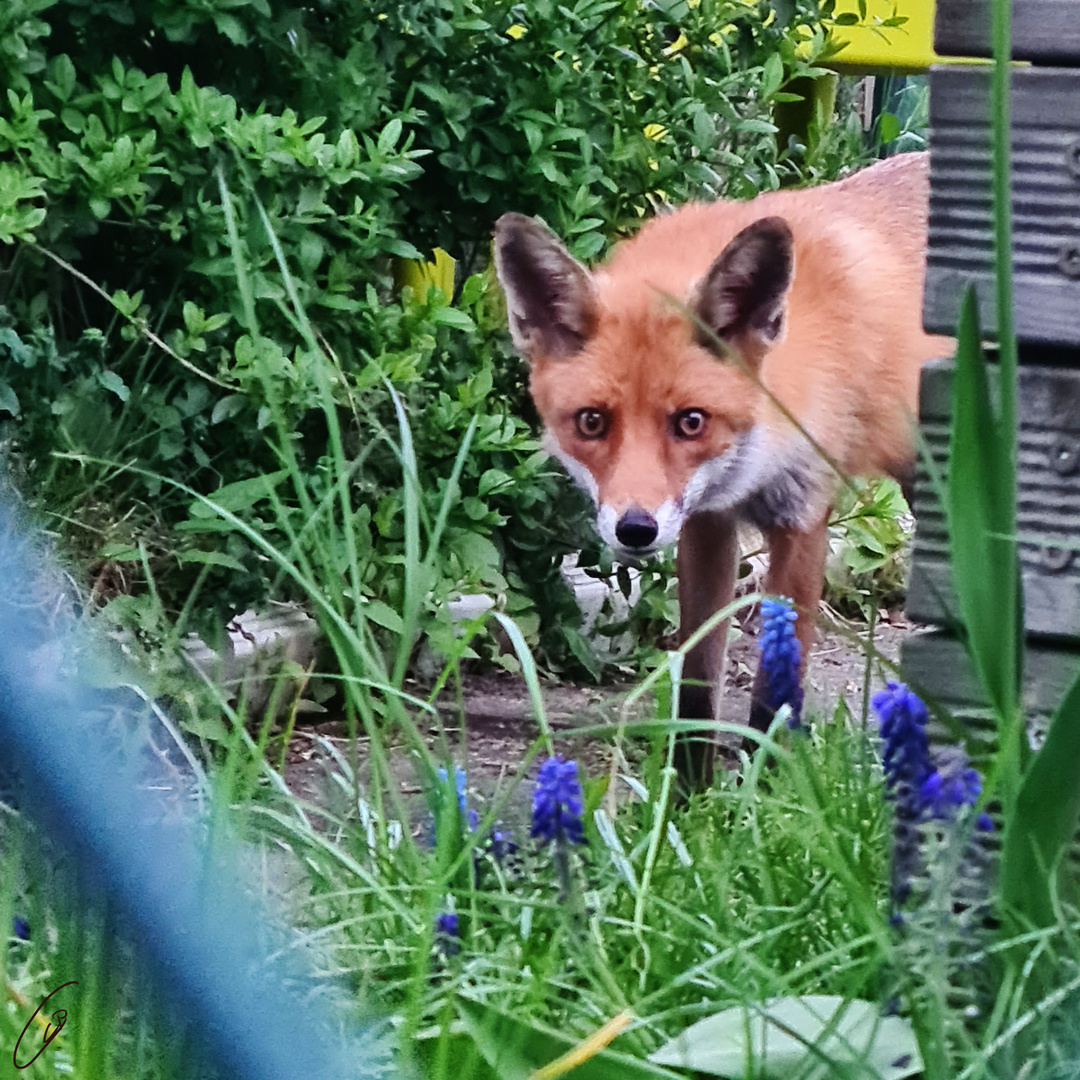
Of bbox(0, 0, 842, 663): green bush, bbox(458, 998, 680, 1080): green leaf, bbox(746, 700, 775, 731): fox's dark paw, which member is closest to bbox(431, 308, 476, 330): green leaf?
bbox(0, 0, 842, 663): green bush

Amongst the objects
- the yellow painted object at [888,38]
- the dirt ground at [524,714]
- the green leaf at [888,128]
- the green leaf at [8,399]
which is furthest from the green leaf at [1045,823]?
the green leaf at [888,128]

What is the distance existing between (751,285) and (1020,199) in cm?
156

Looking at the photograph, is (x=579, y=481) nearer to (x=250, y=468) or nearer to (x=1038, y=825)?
(x=250, y=468)

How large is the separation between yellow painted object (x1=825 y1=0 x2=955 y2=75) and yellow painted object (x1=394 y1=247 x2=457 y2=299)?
110 centimetres

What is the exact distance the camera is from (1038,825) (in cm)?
132

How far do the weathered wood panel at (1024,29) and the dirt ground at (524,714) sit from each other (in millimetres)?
1306

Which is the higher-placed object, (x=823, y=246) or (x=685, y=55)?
(x=685, y=55)

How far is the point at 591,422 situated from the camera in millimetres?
3150

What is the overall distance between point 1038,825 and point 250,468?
2.11 metres

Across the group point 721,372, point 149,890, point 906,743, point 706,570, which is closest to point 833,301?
point 721,372

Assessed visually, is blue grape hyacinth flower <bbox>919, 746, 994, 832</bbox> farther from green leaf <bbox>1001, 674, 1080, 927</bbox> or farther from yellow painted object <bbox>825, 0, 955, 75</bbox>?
yellow painted object <bbox>825, 0, 955, 75</bbox>

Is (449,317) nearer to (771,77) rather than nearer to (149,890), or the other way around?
(771,77)

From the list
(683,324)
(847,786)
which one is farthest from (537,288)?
(847,786)

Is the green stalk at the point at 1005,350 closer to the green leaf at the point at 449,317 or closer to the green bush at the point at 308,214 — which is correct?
the green bush at the point at 308,214
